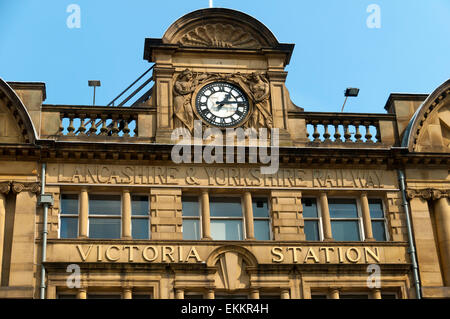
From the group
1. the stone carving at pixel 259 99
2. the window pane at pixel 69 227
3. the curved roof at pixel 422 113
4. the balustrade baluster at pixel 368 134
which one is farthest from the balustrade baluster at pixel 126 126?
the curved roof at pixel 422 113

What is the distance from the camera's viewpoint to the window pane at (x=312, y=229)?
31484 millimetres

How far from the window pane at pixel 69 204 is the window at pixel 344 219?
8736 mm

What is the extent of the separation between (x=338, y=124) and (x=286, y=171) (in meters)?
2.88

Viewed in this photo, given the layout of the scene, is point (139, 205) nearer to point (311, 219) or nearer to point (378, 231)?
point (311, 219)

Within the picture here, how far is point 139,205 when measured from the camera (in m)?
31.3

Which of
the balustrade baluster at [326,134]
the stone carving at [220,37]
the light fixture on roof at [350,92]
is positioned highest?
the stone carving at [220,37]

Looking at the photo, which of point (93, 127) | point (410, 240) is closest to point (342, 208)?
point (410, 240)

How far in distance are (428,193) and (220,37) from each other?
9.40 metres

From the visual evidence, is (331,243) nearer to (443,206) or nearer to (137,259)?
(443,206)

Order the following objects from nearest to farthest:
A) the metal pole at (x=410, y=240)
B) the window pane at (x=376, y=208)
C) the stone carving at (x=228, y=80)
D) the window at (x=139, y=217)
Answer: the metal pole at (x=410, y=240), the window at (x=139, y=217), the window pane at (x=376, y=208), the stone carving at (x=228, y=80)

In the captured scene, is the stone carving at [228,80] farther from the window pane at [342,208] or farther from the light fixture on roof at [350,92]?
the light fixture on roof at [350,92]

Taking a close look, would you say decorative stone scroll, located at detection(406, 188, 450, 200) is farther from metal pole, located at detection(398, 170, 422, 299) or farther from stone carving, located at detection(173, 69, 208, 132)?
stone carving, located at detection(173, 69, 208, 132)

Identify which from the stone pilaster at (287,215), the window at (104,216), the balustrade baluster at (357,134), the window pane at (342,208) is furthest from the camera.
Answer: the balustrade baluster at (357,134)
